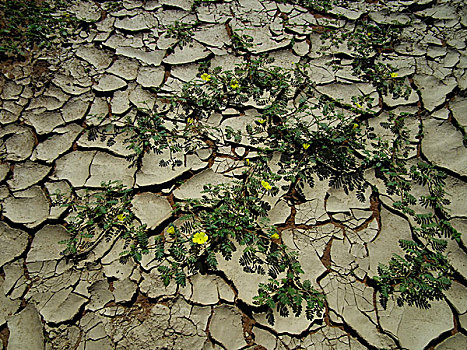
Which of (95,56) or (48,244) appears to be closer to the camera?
(48,244)

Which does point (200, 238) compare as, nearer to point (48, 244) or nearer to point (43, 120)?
point (48, 244)

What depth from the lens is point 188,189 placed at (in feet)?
7.24

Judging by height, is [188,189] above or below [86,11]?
below

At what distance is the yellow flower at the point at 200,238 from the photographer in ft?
6.29

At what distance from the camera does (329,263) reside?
1.95 metres

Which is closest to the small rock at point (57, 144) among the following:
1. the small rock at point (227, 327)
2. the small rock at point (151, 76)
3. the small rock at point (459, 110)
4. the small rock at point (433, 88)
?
the small rock at point (151, 76)

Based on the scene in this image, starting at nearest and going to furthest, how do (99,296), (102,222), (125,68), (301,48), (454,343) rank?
(454,343)
(99,296)
(102,222)
(125,68)
(301,48)

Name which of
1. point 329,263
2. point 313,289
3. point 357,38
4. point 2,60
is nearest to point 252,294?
point 313,289

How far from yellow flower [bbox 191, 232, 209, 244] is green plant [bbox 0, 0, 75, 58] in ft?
7.51

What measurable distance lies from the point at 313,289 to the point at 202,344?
66 cm

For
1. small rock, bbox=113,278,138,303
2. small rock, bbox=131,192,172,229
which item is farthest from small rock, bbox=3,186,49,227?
small rock, bbox=113,278,138,303

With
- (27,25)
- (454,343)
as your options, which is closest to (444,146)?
(454,343)

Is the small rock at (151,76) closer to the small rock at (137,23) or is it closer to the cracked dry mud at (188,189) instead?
the cracked dry mud at (188,189)

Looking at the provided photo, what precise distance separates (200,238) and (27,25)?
8.73 feet
